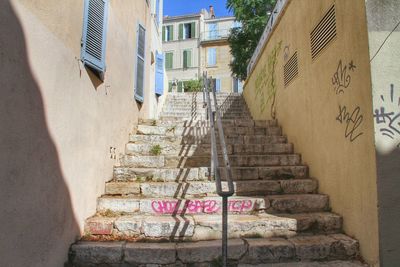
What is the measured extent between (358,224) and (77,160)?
9.15 feet

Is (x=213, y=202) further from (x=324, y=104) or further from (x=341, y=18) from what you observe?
(x=341, y=18)

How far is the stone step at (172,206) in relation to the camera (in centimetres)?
360

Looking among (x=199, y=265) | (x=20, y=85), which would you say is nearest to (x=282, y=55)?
(x=199, y=265)

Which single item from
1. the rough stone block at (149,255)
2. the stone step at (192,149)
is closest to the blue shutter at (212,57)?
the stone step at (192,149)

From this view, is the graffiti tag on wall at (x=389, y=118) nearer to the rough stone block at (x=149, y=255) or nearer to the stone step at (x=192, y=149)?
the rough stone block at (x=149, y=255)

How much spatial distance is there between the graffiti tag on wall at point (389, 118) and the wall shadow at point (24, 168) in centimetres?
279

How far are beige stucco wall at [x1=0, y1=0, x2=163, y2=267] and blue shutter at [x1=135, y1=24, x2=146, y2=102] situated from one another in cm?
191

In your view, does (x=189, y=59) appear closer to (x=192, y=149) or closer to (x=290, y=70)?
(x=290, y=70)

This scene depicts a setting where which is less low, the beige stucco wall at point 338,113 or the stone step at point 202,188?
the beige stucco wall at point 338,113

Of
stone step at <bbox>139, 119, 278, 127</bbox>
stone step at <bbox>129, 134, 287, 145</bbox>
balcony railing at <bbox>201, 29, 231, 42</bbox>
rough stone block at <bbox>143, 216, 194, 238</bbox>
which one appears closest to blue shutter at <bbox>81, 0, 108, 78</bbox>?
stone step at <bbox>129, 134, 287, 145</bbox>

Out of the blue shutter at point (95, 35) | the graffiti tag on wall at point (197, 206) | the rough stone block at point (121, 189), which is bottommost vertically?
the graffiti tag on wall at point (197, 206)

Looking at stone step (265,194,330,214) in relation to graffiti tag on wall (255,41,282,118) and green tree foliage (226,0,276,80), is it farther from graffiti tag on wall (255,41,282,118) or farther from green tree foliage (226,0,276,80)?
green tree foliage (226,0,276,80)

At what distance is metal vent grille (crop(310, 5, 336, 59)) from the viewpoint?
11.7ft

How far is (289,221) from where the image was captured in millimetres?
3369
